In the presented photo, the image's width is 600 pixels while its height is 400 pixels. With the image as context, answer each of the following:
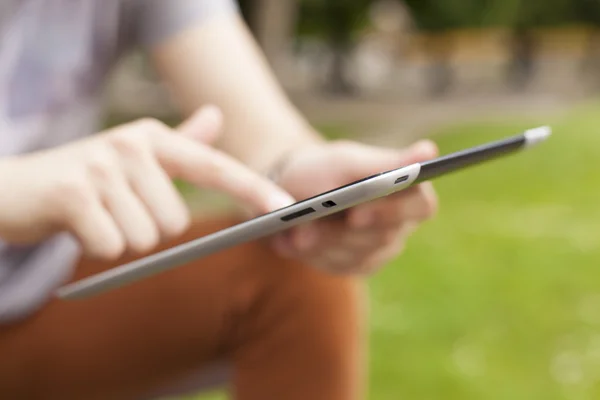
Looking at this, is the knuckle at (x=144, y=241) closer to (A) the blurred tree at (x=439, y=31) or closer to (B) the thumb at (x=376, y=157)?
(B) the thumb at (x=376, y=157)

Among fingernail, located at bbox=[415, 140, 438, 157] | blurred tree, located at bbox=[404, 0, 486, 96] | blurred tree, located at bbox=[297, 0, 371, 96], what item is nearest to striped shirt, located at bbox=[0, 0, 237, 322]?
fingernail, located at bbox=[415, 140, 438, 157]

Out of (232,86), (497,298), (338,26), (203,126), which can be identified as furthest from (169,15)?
(338,26)

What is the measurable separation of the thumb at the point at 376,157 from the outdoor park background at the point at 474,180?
1.23ft

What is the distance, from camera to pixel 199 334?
569 mm

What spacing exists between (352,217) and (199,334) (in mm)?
159

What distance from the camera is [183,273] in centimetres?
57

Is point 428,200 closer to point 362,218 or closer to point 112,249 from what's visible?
point 362,218

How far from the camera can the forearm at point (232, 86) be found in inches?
25.4

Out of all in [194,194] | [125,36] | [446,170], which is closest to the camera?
[446,170]

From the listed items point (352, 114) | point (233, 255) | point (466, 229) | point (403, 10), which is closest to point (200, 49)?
point (233, 255)

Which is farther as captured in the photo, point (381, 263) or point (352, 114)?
point (352, 114)

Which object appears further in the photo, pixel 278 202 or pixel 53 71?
pixel 53 71

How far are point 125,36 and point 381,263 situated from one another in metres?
0.32

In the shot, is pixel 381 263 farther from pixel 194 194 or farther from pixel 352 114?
pixel 352 114
